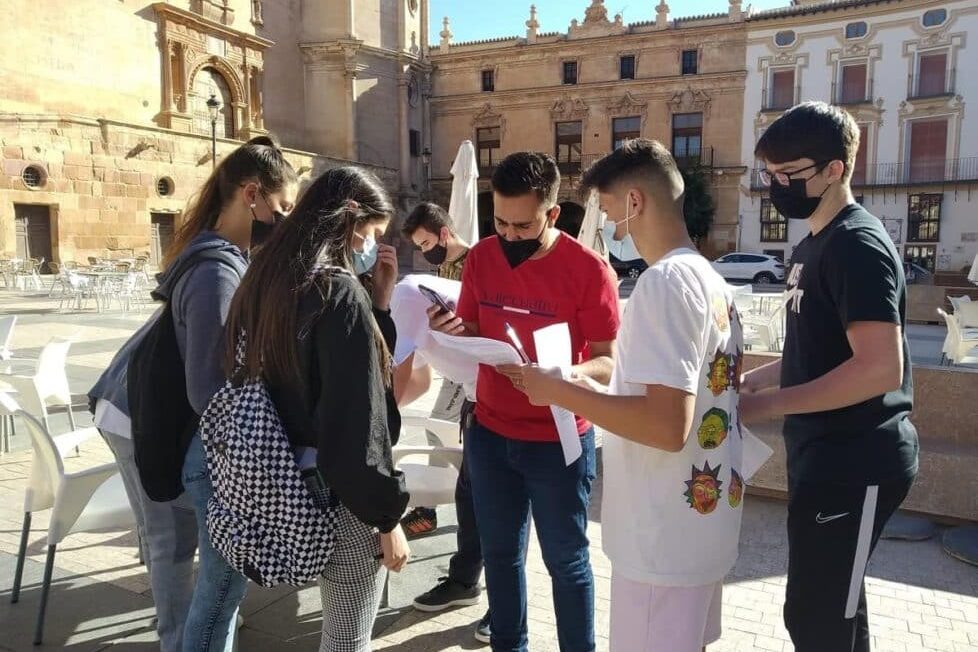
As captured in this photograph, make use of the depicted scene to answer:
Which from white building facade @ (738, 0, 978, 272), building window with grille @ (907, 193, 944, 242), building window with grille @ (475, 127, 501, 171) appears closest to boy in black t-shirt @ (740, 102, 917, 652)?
white building facade @ (738, 0, 978, 272)

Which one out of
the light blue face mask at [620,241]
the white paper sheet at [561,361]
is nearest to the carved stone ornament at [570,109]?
the light blue face mask at [620,241]

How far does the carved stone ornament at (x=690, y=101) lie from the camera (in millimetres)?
32312

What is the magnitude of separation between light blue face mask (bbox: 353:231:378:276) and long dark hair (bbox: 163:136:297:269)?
16.4 inches

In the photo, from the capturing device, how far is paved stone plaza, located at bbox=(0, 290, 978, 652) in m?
2.76

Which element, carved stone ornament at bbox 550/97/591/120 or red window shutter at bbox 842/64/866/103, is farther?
carved stone ornament at bbox 550/97/591/120

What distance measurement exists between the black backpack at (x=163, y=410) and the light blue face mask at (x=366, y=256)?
388 millimetres

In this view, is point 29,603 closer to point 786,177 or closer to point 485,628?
point 485,628

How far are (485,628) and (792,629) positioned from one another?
1298mm

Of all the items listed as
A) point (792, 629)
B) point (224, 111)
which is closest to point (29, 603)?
point (792, 629)

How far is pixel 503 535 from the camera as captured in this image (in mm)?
2301

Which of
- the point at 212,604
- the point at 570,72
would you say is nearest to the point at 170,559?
the point at 212,604

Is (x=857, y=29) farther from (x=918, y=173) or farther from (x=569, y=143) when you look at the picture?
(x=569, y=143)

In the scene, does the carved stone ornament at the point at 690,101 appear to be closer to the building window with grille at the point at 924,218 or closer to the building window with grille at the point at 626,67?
the building window with grille at the point at 626,67

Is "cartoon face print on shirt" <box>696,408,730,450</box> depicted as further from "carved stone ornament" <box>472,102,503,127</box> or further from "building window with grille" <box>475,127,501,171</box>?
"carved stone ornament" <box>472,102,503,127</box>
